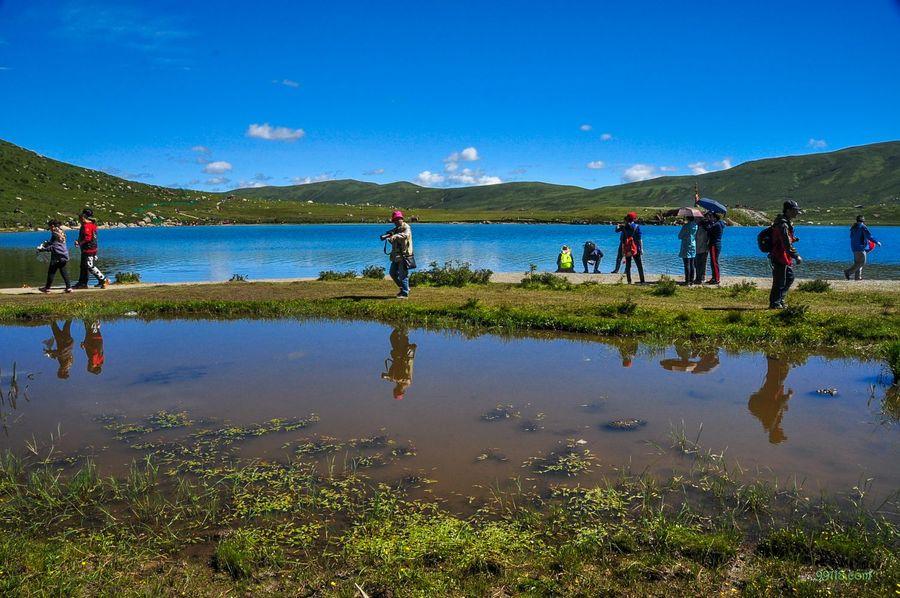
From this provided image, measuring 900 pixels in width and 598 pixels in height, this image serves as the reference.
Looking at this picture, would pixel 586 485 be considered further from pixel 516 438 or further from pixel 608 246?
pixel 608 246

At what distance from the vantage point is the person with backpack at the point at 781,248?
52.2 feet

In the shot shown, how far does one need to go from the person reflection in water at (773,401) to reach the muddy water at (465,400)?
0.03 meters

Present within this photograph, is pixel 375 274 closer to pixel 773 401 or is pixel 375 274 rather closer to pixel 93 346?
pixel 93 346

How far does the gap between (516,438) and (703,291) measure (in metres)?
15.4

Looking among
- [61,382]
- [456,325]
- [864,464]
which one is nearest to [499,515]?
[864,464]

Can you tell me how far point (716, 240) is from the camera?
24.1 meters

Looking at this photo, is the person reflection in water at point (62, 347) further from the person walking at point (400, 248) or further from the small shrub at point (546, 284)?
the small shrub at point (546, 284)

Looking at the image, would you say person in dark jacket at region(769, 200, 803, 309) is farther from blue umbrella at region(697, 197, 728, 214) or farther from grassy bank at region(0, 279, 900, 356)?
blue umbrella at region(697, 197, 728, 214)

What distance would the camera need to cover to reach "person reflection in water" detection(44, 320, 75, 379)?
12.1 meters

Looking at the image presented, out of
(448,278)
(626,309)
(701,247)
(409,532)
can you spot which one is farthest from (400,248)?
(409,532)

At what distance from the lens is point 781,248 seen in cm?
1619

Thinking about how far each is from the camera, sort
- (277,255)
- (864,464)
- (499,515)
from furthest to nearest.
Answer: (277,255) < (864,464) < (499,515)

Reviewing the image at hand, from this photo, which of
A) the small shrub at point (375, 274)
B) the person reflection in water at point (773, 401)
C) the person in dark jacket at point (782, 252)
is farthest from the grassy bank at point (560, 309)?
the small shrub at point (375, 274)

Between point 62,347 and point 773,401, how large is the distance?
14191 millimetres
